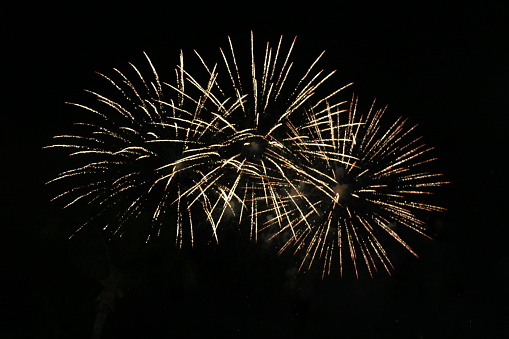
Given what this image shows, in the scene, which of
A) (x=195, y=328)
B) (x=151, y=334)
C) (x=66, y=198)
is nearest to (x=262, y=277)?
(x=195, y=328)

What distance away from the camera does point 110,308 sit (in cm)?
1845

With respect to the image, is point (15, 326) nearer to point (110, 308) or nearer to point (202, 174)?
point (110, 308)

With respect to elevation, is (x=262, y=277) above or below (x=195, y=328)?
above

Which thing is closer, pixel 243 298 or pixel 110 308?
pixel 110 308

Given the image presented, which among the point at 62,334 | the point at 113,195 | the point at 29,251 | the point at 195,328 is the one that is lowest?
the point at 62,334

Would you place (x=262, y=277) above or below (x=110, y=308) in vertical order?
above

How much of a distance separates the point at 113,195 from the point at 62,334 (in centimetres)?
569

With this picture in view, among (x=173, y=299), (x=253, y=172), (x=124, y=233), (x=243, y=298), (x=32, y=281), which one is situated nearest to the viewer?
(x=253, y=172)

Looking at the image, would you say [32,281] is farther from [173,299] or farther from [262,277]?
[262,277]

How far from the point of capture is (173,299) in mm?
22391

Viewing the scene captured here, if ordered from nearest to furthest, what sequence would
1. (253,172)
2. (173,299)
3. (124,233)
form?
1. (253,172)
2. (124,233)
3. (173,299)

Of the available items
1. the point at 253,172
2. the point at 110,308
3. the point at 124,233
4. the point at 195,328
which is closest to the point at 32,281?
the point at 110,308

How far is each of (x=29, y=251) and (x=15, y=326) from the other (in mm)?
2950

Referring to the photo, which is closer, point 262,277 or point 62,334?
point 62,334
